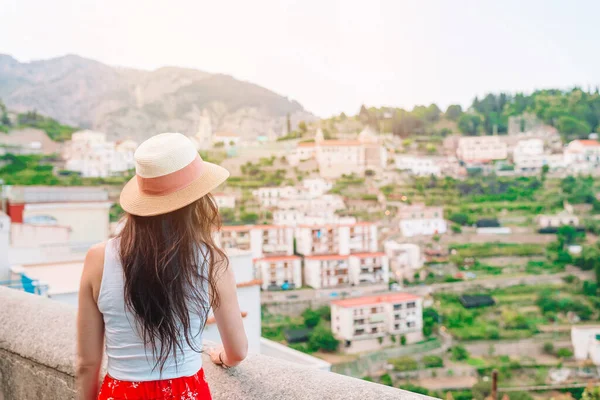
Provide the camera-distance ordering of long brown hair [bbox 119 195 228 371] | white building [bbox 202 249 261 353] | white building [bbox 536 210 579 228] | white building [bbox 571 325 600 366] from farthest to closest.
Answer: white building [bbox 536 210 579 228], white building [bbox 571 325 600 366], white building [bbox 202 249 261 353], long brown hair [bbox 119 195 228 371]

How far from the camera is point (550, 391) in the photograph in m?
21.8

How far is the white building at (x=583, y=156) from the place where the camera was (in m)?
37.3

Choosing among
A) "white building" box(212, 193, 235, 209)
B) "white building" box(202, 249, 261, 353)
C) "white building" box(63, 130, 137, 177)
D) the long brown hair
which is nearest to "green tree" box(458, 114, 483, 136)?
"white building" box(212, 193, 235, 209)

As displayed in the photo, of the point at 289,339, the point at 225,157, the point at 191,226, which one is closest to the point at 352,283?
the point at 289,339

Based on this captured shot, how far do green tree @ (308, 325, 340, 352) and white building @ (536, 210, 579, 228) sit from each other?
52.6 feet

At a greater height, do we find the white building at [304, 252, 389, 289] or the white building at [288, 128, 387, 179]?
the white building at [288, 128, 387, 179]

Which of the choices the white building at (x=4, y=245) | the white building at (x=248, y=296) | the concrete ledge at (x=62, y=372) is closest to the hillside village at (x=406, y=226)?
the white building at (x=4, y=245)

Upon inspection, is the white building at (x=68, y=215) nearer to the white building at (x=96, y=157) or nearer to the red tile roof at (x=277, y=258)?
the red tile roof at (x=277, y=258)

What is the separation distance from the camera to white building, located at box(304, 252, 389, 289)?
89.8ft

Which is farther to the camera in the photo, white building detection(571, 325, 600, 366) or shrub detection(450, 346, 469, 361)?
white building detection(571, 325, 600, 366)

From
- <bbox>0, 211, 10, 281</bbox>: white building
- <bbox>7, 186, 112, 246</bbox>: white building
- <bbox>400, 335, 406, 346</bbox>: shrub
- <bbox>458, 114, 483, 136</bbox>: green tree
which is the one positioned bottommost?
<bbox>400, 335, 406, 346</bbox>: shrub

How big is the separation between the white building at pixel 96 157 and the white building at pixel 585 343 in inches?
887

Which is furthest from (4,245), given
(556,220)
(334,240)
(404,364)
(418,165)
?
(418,165)

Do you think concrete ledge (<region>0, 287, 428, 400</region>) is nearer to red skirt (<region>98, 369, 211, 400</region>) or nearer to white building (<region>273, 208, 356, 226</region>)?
red skirt (<region>98, 369, 211, 400</region>)
